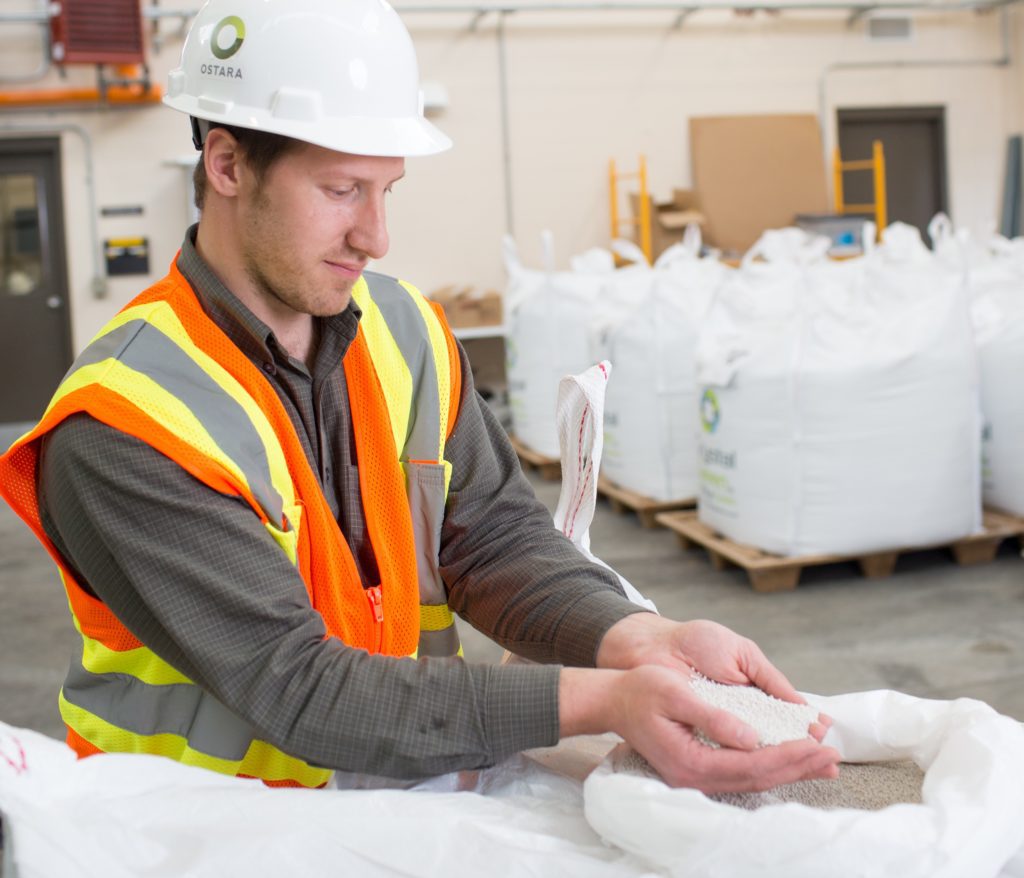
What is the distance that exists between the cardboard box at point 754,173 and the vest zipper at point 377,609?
829 centimetres

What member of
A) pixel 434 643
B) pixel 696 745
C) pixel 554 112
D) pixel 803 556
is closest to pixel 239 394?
pixel 434 643

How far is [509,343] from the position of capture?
22.6ft

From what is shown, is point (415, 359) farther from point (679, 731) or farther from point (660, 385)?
point (660, 385)

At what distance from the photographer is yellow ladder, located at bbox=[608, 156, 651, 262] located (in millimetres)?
8938

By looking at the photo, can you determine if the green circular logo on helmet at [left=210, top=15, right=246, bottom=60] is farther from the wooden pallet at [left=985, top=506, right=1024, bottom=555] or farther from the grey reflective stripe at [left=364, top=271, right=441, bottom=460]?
the wooden pallet at [left=985, top=506, right=1024, bottom=555]

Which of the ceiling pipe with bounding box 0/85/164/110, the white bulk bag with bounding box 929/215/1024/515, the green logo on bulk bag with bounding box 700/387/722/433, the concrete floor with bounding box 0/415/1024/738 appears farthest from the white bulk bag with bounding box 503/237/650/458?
the ceiling pipe with bounding box 0/85/164/110

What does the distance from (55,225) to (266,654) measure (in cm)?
839

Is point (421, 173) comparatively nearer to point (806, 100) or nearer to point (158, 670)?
point (806, 100)

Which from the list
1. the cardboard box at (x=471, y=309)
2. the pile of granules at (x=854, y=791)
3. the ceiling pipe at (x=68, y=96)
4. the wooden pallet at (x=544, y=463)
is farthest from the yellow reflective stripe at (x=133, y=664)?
the ceiling pipe at (x=68, y=96)

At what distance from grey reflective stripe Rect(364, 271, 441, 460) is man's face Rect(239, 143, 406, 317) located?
0.62 feet

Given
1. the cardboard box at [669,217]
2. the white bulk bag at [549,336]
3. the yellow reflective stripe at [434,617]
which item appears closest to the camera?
the yellow reflective stripe at [434,617]

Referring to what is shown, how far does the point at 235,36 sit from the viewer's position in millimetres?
1271

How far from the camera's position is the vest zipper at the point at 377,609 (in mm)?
1309

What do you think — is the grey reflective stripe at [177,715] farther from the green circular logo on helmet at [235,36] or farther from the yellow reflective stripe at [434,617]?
the green circular logo on helmet at [235,36]
